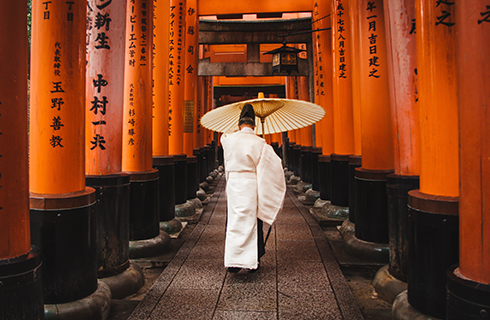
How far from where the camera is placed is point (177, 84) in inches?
298

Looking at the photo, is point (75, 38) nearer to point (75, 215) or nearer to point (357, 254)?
point (75, 215)

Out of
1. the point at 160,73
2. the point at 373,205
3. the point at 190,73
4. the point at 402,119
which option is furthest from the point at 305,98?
the point at 402,119

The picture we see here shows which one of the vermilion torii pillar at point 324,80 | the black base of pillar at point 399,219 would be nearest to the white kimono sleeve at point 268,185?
the black base of pillar at point 399,219

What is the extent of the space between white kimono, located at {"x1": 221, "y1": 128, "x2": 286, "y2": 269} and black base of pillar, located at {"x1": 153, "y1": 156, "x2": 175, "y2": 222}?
2376 millimetres

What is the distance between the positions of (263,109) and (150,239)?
2.41 m

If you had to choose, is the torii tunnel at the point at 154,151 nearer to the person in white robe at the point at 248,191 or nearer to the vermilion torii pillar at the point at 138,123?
the vermilion torii pillar at the point at 138,123

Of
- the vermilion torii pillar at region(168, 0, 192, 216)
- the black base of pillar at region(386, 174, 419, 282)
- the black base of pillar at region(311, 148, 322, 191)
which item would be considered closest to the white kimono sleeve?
the black base of pillar at region(386, 174, 419, 282)

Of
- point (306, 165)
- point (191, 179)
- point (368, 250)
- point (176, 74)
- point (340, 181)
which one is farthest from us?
point (306, 165)

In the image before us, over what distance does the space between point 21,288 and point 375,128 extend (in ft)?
13.5

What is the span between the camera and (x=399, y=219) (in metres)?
3.79

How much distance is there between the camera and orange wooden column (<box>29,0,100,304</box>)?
9.87ft

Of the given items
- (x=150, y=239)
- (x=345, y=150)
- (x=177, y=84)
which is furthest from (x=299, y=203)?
(x=150, y=239)

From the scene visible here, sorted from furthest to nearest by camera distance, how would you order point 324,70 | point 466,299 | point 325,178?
point 324,70 → point 325,178 → point 466,299

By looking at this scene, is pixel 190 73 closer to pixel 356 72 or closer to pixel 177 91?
pixel 177 91
